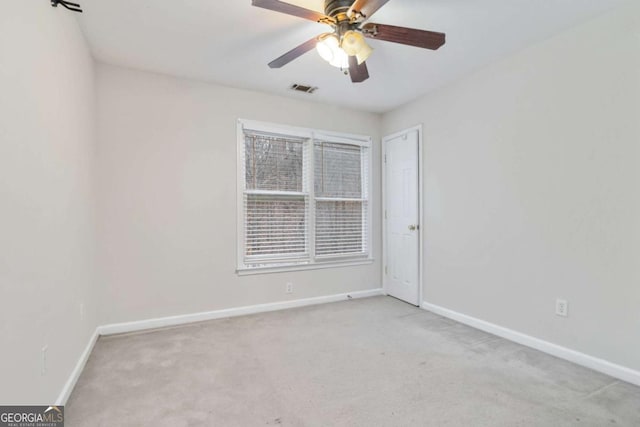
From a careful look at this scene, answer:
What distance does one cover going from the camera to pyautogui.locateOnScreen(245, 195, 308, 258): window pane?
3.64 m

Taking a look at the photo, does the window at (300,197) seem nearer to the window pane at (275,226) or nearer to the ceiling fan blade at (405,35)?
the window pane at (275,226)

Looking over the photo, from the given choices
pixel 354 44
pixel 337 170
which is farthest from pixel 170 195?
pixel 354 44

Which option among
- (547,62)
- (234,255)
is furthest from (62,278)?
(547,62)

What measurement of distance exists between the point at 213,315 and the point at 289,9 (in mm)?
2987

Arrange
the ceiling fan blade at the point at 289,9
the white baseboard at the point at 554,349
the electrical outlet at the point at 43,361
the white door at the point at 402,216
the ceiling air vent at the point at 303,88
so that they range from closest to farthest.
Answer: the electrical outlet at the point at 43,361, the ceiling fan blade at the point at 289,9, the white baseboard at the point at 554,349, the ceiling air vent at the point at 303,88, the white door at the point at 402,216

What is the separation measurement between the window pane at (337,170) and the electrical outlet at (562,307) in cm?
251

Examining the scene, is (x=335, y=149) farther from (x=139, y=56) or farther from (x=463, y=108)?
(x=139, y=56)

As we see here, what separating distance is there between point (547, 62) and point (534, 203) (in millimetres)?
1170

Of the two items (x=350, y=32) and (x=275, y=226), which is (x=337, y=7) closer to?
(x=350, y=32)

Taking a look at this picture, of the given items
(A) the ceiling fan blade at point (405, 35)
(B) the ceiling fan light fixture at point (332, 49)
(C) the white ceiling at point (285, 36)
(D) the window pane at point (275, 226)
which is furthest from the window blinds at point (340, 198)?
(A) the ceiling fan blade at point (405, 35)

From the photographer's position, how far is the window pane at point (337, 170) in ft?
13.3

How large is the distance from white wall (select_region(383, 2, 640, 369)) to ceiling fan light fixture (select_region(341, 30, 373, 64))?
160 centimetres

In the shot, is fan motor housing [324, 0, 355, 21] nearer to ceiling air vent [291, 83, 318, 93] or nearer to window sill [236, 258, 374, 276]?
ceiling air vent [291, 83, 318, 93]

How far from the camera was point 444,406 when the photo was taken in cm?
187
